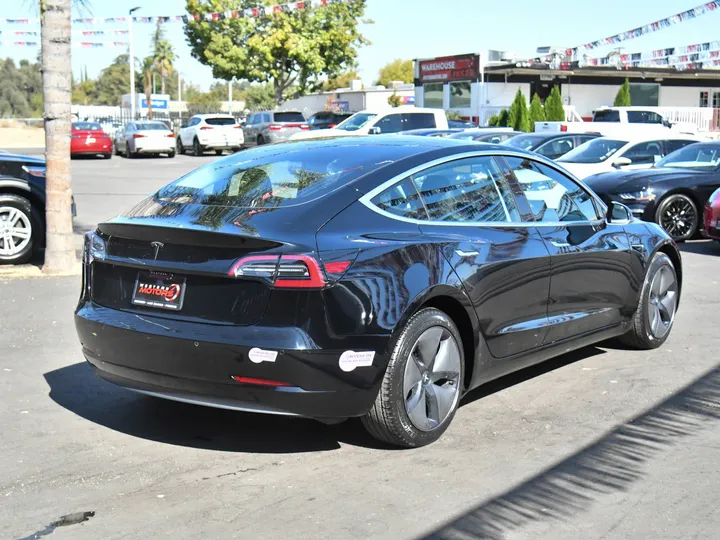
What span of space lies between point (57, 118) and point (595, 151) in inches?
436

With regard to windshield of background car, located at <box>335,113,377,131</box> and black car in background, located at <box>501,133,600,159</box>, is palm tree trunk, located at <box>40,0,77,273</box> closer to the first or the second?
black car in background, located at <box>501,133,600,159</box>

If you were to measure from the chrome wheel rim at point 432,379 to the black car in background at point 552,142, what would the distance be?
50.6 feet

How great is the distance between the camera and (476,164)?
19.3 feet

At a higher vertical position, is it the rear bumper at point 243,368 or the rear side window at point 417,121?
the rear side window at point 417,121

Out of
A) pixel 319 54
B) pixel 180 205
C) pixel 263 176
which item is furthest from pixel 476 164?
pixel 319 54

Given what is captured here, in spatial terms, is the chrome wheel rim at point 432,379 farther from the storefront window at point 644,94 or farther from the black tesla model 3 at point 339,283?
the storefront window at point 644,94

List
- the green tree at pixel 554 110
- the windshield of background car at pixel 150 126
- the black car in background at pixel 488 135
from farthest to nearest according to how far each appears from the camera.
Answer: the green tree at pixel 554 110 < the windshield of background car at pixel 150 126 < the black car in background at pixel 488 135

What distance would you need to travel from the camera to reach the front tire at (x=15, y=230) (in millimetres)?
11039

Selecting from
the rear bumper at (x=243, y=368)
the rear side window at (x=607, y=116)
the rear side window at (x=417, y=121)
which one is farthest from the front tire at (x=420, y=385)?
the rear side window at (x=607, y=116)

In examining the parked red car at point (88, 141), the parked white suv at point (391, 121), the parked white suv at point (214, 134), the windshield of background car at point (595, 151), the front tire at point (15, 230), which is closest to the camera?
the front tire at point (15, 230)

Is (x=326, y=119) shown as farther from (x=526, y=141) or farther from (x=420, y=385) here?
(x=420, y=385)

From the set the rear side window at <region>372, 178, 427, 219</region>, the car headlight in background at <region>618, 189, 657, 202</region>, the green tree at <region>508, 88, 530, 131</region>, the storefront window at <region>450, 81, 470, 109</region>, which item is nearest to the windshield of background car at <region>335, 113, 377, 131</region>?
the green tree at <region>508, 88, 530, 131</region>

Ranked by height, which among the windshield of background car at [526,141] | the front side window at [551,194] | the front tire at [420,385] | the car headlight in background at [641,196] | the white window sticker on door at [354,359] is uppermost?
the windshield of background car at [526,141]

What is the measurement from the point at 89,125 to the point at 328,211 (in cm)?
3332
